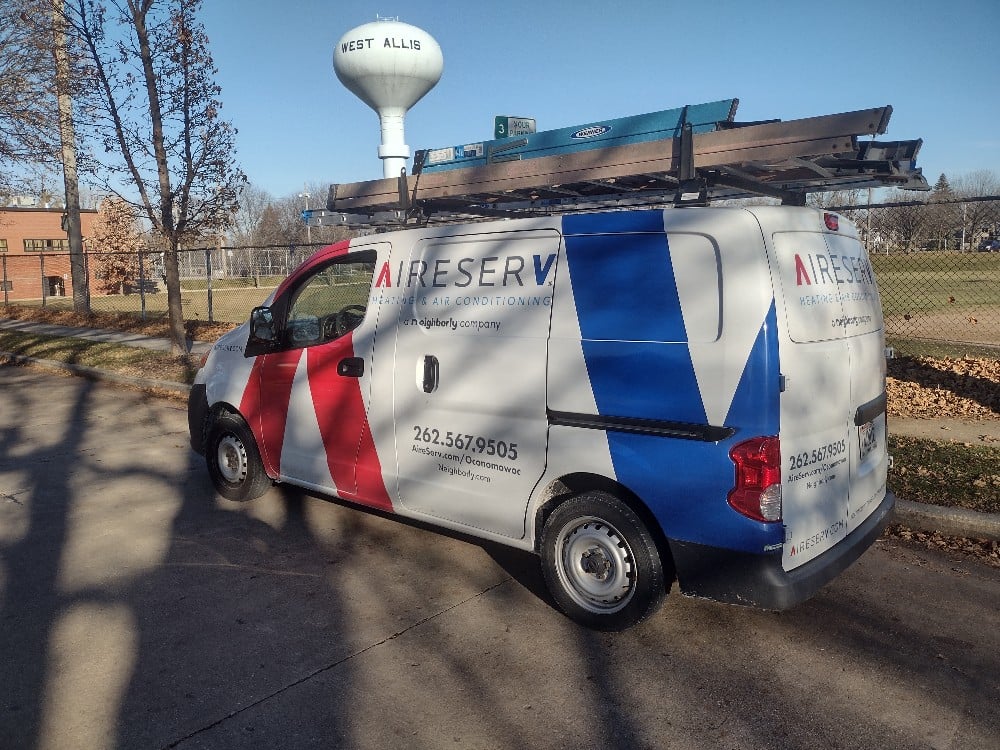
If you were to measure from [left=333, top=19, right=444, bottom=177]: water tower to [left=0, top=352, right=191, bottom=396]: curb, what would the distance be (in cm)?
2054

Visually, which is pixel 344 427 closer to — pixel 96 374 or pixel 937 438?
pixel 937 438

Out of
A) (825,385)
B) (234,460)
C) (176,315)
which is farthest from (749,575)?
(176,315)

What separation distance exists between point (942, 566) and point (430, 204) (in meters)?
3.96

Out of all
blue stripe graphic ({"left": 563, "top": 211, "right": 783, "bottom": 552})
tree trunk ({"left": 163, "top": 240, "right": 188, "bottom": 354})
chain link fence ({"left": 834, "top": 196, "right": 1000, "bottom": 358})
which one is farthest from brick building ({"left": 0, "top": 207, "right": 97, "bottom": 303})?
blue stripe graphic ({"left": 563, "top": 211, "right": 783, "bottom": 552})

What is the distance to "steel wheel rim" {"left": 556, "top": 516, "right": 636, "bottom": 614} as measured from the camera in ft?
12.3

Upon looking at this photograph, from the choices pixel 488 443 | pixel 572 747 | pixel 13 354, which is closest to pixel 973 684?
pixel 572 747

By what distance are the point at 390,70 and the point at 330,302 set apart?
31.6 m

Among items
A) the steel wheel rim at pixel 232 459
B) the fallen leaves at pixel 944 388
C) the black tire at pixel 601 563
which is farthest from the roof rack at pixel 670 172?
the fallen leaves at pixel 944 388

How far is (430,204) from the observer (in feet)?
17.1

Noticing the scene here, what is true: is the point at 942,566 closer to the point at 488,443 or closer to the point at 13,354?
the point at 488,443

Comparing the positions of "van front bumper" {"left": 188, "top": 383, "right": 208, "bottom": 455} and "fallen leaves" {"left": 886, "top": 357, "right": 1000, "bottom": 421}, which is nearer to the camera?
"van front bumper" {"left": 188, "top": 383, "right": 208, "bottom": 455}

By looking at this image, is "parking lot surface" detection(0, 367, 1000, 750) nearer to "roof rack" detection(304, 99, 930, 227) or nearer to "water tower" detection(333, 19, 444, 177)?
"roof rack" detection(304, 99, 930, 227)

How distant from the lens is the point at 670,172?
13.8ft

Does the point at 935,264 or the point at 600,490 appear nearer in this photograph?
the point at 600,490
